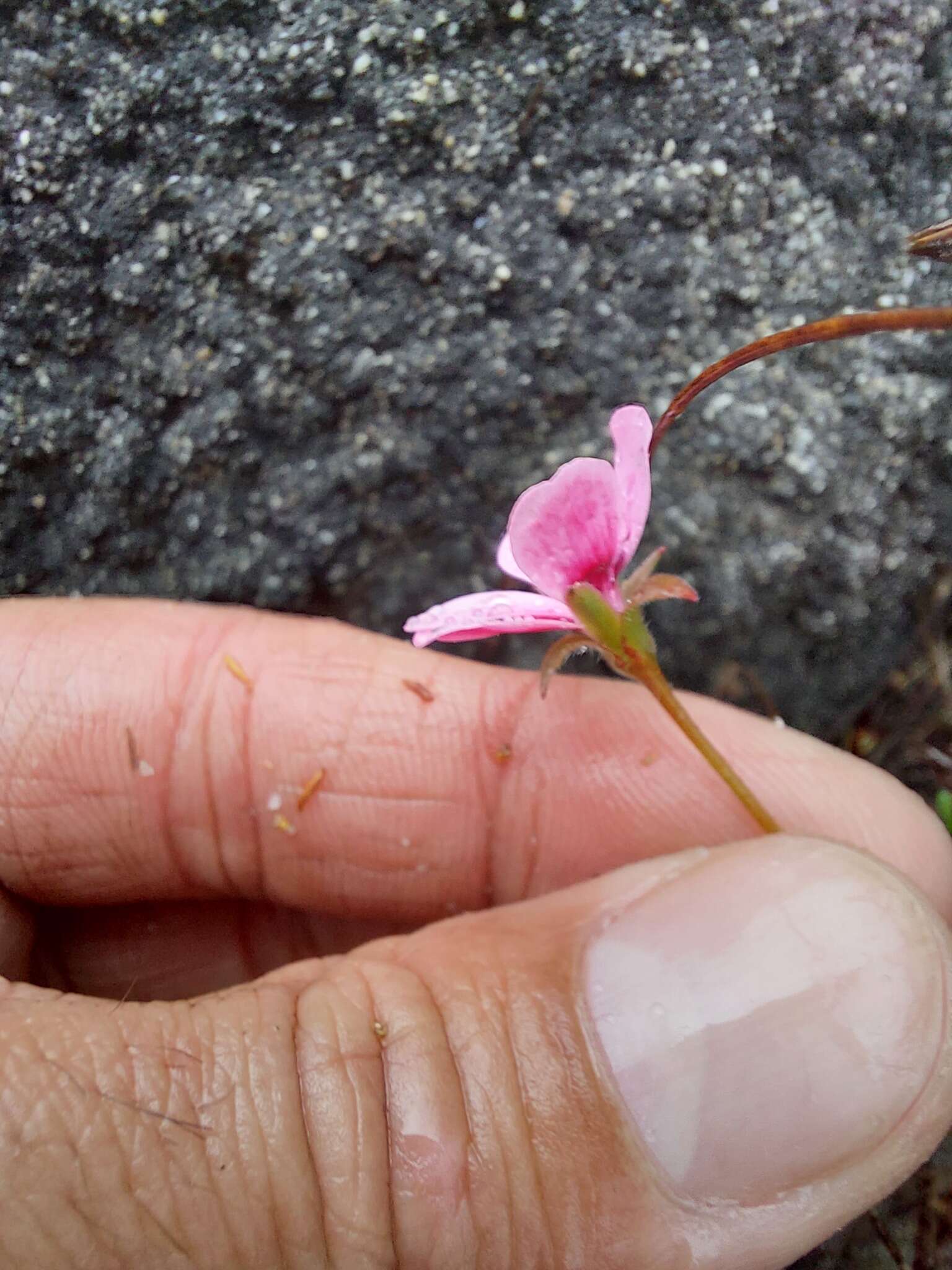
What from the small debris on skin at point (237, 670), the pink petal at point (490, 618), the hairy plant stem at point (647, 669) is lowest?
the small debris on skin at point (237, 670)

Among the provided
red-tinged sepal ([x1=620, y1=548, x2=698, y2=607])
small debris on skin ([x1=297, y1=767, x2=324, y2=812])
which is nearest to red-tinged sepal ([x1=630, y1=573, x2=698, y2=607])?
red-tinged sepal ([x1=620, y1=548, x2=698, y2=607])

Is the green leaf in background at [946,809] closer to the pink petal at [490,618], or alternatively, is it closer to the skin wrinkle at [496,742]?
the skin wrinkle at [496,742]

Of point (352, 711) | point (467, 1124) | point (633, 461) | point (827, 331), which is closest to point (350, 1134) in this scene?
point (467, 1124)

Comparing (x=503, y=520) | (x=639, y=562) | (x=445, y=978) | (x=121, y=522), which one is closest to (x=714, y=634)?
(x=639, y=562)

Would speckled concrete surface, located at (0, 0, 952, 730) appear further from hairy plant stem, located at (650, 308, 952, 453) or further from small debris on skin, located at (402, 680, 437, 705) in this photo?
hairy plant stem, located at (650, 308, 952, 453)

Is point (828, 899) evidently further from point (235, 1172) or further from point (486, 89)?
point (486, 89)

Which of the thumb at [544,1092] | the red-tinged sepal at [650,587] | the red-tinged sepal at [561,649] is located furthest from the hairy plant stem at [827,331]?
the thumb at [544,1092]

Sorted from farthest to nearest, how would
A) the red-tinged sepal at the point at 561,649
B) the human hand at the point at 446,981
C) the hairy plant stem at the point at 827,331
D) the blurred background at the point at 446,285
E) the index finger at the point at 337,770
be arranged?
the index finger at the point at 337,770
the blurred background at the point at 446,285
the red-tinged sepal at the point at 561,649
the human hand at the point at 446,981
the hairy plant stem at the point at 827,331
